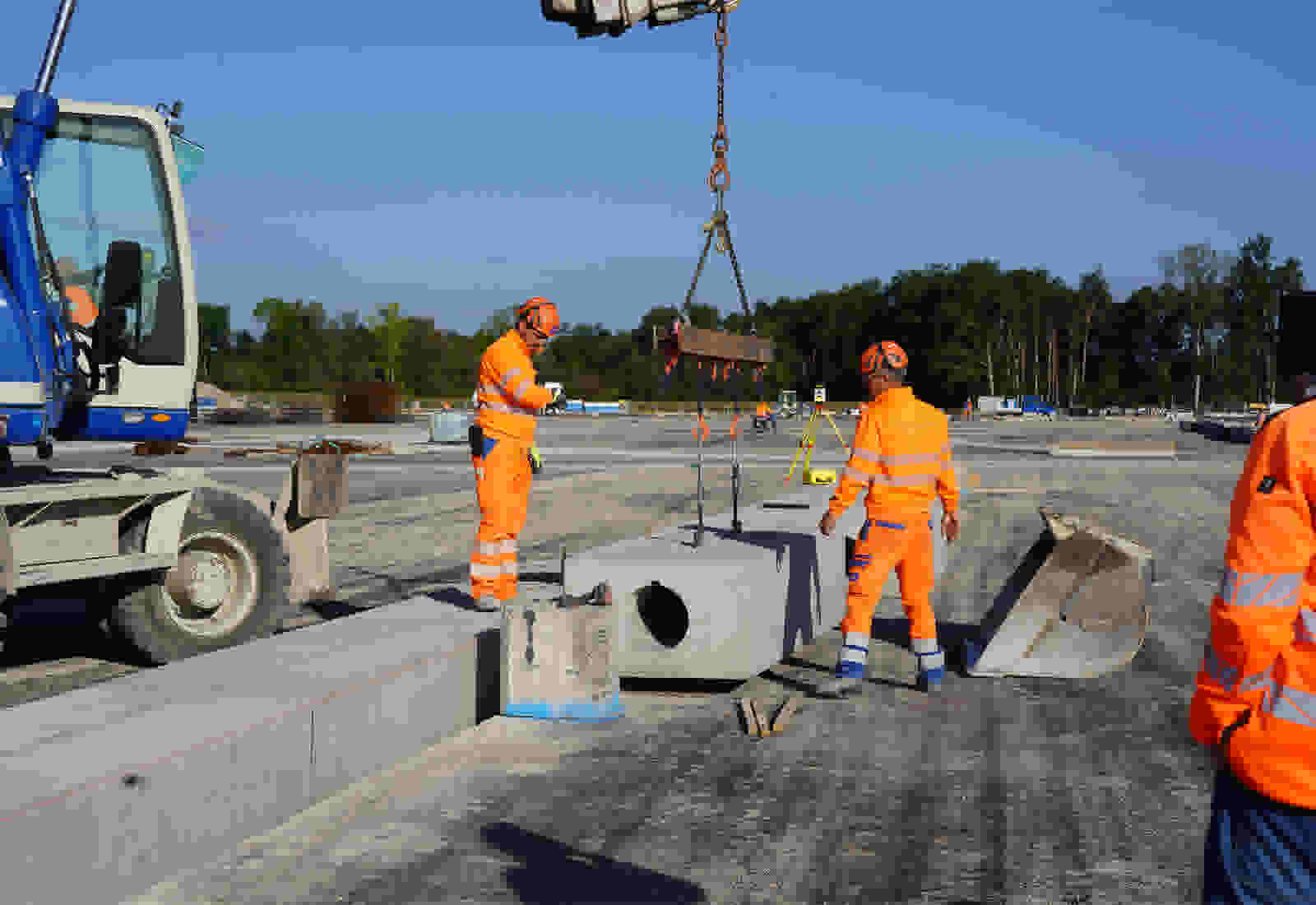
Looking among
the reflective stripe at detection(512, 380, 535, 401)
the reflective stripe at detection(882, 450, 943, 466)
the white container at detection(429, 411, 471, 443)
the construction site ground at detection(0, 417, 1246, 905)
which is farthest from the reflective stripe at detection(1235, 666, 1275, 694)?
the white container at detection(429, 411, 471, 443)

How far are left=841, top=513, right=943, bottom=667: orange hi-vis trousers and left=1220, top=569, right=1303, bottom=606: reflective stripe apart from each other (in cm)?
487

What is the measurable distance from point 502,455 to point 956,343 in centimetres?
12709

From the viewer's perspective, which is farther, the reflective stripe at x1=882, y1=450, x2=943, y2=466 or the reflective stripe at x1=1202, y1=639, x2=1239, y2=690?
the reflective stripe at x1=882, y1=450, x2=943, y2=466

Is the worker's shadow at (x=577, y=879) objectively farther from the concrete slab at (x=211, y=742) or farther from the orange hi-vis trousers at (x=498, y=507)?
the orange hi-vis trousers at (x=498, y=507)

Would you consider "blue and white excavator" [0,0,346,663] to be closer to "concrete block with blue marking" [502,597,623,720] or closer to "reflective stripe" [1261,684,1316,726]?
"concrete block with blue marking" [502,597,623,720]

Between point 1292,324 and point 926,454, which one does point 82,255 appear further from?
point 1292,324

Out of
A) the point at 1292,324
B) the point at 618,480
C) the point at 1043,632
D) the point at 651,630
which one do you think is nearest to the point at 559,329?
the point at 651,630

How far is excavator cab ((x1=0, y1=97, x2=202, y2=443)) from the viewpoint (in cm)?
802

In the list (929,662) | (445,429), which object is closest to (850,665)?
(929,662)

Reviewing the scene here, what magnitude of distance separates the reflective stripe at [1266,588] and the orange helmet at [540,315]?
6128 mm

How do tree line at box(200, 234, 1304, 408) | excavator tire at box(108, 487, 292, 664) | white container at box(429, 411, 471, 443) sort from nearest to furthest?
excavator tire at box(108, 487, 292, 664) → white container at box(429, 411, 471, 443) → tree line at box(200, 234, 1304, 408)

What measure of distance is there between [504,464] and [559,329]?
104 cm

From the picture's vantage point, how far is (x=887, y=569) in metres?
7.46

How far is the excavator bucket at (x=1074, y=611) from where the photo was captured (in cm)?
808
